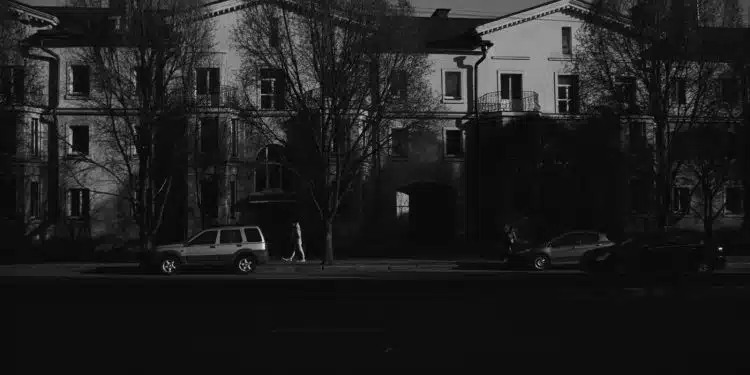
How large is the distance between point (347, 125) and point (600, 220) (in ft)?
47.1

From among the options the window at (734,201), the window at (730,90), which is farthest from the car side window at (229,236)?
the window at (734,201)

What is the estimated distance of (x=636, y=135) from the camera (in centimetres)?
2980

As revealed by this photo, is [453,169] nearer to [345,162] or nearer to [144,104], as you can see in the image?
[345,162]

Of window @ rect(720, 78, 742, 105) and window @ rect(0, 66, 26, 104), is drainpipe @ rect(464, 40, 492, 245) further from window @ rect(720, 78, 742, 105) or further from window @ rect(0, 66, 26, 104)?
window @ rect(0, 66, 26, 104)

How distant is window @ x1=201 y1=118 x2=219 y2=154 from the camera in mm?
32125

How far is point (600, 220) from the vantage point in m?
32.9

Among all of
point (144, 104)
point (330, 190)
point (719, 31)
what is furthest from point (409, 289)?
point (719, 31)

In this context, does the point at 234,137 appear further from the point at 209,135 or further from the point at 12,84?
the point at 12,84

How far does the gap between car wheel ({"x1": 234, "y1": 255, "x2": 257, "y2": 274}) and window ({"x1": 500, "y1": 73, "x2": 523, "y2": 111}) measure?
1898cm

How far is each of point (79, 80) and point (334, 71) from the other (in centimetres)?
1650

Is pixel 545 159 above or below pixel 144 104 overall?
below

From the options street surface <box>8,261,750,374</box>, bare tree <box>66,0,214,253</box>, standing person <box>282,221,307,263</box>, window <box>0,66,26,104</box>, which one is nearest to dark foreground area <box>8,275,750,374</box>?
street surface <box>8,261,750,374</box>

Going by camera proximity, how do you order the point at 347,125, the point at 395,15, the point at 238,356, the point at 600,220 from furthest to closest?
the point at 600,220
the point at 347,125
the point at 395,15
the point at 238,356

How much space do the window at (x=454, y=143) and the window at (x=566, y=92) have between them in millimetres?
5721
